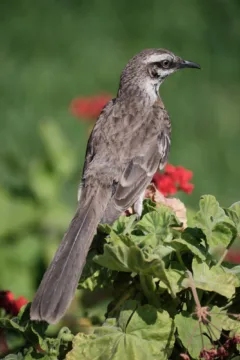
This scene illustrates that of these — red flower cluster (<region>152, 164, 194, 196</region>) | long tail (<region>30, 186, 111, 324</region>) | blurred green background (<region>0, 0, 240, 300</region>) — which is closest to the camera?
long tail (<region>30, 186, 111, 324</region>)

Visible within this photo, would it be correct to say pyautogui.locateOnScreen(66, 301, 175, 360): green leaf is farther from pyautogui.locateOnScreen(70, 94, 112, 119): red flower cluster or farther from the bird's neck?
pyautogui.locateOnScreen(70, 94, 112, 119): red flower cluster

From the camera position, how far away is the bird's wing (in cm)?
474

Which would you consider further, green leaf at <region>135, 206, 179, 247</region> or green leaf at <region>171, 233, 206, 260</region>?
green leaf at <region>135, 206, 179, 247</region>

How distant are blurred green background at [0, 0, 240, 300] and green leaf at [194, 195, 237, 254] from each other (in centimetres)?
283

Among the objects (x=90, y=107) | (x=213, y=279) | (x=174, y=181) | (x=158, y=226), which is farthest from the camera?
(x=90, y=107)

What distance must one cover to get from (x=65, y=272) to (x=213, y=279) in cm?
67

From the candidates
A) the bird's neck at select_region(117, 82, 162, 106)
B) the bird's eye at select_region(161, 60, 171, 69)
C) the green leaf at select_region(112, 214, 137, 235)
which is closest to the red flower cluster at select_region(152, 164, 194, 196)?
the green leaf at select_region(112, 214, 137, 235)

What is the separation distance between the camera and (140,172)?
4.97 m

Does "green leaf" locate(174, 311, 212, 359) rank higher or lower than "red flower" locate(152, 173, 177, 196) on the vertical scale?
lower

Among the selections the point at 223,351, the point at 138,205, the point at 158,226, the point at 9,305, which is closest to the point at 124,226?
the point at 158,226

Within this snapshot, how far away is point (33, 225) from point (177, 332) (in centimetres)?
276

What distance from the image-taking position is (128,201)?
4.69 meters

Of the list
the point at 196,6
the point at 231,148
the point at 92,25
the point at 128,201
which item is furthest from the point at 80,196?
the point at 196,6

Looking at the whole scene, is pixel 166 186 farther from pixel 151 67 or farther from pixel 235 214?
pixel 151 67
